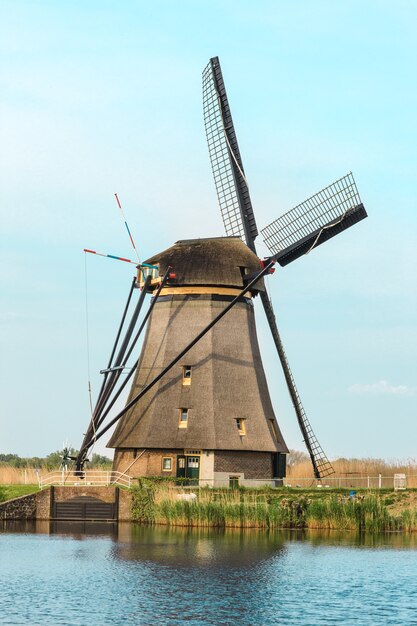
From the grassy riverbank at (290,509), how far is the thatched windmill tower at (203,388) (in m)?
2.61

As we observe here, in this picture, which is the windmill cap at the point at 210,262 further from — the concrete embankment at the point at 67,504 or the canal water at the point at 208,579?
the canal water at the point at 208,579

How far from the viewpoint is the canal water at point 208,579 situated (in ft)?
62.4

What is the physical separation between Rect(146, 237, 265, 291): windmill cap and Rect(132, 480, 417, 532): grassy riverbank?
24.9ft

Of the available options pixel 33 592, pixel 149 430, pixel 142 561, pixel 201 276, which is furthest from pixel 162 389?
pixel 33 592

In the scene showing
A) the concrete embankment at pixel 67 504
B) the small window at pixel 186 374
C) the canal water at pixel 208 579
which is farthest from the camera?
the small window at pixel 186 374

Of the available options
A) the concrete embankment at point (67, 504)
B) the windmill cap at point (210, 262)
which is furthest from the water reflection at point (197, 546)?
the windmill cap at point (210, 262)

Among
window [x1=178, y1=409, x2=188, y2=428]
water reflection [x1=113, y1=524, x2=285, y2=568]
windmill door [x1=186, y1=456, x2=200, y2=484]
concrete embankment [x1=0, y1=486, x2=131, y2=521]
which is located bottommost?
water reflection [x1=113, y1=524, x2=285, y2=568]

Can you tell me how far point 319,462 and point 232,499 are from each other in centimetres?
751

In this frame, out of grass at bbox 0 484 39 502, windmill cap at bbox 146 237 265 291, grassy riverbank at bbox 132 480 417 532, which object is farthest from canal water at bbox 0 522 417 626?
windmill cap at bbox 146 237 265 291

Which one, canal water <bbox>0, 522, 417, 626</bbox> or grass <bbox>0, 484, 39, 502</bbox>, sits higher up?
grass <bbox>0, 484, 39, 502</bbox>

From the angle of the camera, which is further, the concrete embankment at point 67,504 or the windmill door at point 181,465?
the windmill door at point 181,465

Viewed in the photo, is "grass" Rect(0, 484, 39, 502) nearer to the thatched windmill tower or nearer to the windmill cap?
the thatched windmill tower

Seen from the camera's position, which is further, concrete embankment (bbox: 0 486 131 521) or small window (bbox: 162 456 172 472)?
small window (bbox: 162 456 172 472)

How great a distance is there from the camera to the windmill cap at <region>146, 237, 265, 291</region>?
39.3 meters
